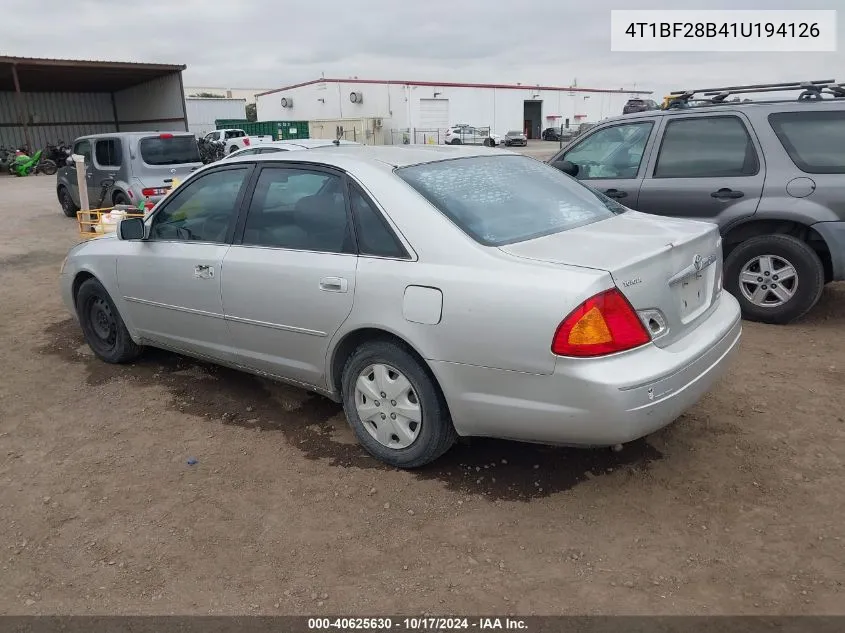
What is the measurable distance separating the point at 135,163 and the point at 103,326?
7851mm

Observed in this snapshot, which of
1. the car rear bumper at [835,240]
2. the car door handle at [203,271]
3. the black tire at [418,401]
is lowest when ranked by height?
the black tire at [418,401]

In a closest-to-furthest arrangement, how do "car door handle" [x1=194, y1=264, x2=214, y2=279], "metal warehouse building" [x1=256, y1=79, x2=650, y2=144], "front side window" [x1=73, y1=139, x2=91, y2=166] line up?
"car door handle" [x1=194, y1=264, x2=214, y2=279] < "front side window" [x1=73, y1=139, x2=91, y2=166] < "metal warehouse building" [x1=256, y1=79, x2=650, y2=144]

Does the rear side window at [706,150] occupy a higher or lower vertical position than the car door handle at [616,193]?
higher

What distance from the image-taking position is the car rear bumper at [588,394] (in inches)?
106

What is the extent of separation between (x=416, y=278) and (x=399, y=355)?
1.25 feet

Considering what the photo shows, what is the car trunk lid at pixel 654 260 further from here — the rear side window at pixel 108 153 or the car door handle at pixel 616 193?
the rear side window at pixel 108 153

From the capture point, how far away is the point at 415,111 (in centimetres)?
4734

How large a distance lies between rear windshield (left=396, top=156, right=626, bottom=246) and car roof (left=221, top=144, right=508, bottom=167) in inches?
3.2

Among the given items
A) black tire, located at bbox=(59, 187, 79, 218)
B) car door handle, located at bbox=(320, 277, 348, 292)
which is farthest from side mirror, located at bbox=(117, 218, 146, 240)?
black tire, located at bbox=(59, 187, 79, 218)

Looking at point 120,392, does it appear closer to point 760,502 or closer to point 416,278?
point 416,278

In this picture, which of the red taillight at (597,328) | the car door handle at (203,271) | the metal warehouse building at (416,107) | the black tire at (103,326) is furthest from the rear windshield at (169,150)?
the metal warehouse building at (416,107)

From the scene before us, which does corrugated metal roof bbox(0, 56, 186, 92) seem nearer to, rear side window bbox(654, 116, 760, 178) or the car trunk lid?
rear side window bbox(654, 116, 760, 178)

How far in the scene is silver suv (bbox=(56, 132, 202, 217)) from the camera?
11852 millimetres

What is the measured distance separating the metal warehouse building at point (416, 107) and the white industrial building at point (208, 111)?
19.9 feet
